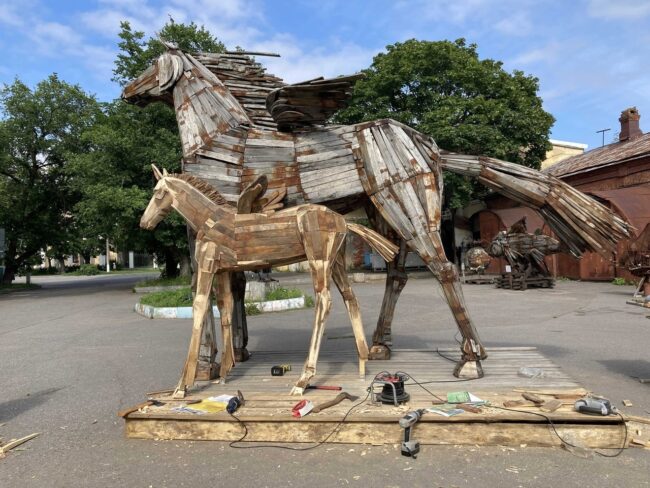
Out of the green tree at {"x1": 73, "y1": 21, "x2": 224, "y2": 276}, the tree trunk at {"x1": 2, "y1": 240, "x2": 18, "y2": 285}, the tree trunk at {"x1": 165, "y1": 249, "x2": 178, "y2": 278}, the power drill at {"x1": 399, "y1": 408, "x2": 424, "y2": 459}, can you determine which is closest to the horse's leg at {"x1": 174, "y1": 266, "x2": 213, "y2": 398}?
the power drill at {"x1": 399, "y1": 408, "x2": 424, "y2": 459}

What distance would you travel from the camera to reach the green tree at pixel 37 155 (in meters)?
21.5

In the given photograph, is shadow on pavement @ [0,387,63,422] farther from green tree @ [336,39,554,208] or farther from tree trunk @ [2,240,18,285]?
tree trunk @ [2,240,18,285]

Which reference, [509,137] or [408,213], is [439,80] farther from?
[408,213]

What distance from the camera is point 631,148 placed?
18.5 m

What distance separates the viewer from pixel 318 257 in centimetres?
431

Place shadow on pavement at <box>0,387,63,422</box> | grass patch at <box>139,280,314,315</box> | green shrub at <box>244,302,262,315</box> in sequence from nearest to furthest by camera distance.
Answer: shadow on pavement at <box>0,387,63,422</box>
green shrub at <box>244,302,262,315</box>
grass patch at <box>139,280,314,315</box>

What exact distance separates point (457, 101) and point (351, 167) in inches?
642

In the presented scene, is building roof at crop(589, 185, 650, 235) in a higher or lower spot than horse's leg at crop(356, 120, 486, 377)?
higher

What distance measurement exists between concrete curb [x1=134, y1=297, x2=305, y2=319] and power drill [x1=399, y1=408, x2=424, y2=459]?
28.1 feet

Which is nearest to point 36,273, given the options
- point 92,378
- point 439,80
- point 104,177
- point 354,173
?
point 104,177

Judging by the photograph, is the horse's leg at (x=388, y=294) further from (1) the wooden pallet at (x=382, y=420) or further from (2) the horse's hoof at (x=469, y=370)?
(2) the horse's hoof at (x=469, y=370)

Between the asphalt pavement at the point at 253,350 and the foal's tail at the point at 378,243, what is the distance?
5.44 feet

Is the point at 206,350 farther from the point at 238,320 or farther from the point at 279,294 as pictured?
the point at 279,294

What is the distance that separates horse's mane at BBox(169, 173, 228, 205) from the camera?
4.57 meters
